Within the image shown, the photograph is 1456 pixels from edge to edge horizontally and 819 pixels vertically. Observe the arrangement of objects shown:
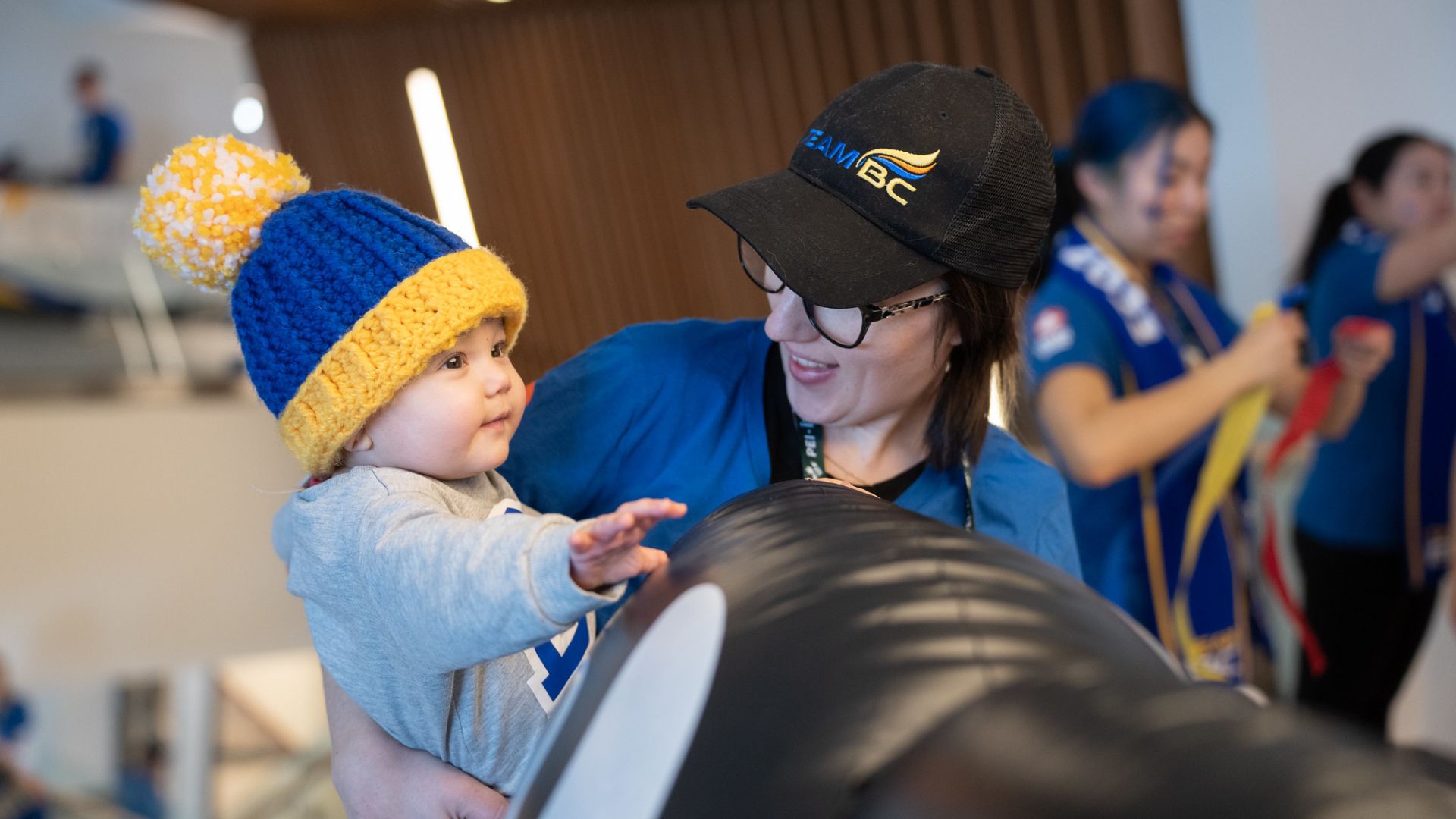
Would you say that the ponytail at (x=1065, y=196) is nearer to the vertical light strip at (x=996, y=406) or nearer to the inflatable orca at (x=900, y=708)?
the vertical light strip at (x=996, y=406)

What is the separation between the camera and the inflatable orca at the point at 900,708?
433 millimetres

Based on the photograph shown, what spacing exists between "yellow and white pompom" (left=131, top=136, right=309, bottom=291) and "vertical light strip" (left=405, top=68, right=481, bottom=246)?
3350mm

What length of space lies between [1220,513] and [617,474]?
4.86 feet

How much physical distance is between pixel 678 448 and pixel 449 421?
0.29m

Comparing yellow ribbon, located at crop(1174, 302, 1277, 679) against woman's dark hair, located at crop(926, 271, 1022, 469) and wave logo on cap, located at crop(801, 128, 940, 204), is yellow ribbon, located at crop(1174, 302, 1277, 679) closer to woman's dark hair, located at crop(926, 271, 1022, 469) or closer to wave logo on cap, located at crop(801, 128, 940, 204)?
woman's dark hair, located at crop(926, 271, 1022, 469)

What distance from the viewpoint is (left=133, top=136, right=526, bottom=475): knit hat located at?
2.89 ft

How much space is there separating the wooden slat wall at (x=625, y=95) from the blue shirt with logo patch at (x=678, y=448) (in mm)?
2455

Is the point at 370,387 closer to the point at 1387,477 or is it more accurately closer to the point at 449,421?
the point at 449,421

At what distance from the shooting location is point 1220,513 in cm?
213

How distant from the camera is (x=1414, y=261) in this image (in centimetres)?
241

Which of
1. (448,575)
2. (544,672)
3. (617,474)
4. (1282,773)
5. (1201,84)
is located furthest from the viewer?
(1201,84)

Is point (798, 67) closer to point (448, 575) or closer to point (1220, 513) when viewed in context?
point (1220, 513)

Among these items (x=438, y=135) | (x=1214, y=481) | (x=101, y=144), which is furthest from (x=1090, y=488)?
(x=101, y=144)

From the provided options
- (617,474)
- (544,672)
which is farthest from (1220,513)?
(544,672)
